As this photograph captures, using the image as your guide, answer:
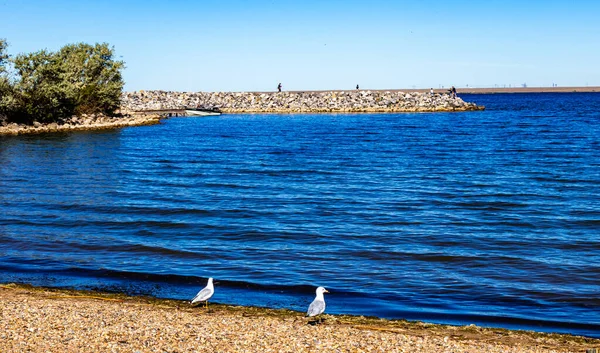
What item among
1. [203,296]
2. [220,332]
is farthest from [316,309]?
[203,296]

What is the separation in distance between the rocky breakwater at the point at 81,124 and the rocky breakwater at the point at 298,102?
22.2 meters

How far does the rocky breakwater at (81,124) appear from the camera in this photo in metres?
55.3

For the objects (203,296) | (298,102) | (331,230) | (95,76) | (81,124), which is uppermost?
(95,76)

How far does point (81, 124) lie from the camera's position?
6203cm

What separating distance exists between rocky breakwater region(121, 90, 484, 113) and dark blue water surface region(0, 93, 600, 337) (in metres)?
57.4

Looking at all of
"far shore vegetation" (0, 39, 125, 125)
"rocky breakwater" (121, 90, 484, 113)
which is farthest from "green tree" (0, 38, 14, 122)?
"rocky breakwater" (121, 90, 484, 113)

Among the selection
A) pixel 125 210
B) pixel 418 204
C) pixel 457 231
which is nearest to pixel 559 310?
pixel 457 231

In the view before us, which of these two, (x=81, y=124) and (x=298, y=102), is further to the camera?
(x=298, y=102)

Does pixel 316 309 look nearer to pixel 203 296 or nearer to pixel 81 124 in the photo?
pixel 203 296

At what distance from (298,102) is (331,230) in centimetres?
8728

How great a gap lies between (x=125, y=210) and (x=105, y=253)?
5.56 meters

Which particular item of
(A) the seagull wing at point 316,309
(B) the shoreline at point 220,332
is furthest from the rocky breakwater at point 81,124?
(A) the seagull wing at point 316,309

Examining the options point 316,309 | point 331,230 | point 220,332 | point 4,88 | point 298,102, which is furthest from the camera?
point 298,102

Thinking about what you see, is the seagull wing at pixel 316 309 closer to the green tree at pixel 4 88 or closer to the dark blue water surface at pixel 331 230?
the dark blue water surface at pixel 331 230
